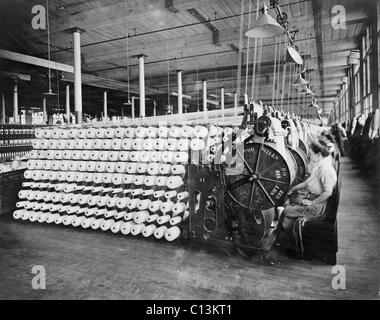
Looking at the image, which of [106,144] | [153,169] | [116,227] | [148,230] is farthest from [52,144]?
[148,230]

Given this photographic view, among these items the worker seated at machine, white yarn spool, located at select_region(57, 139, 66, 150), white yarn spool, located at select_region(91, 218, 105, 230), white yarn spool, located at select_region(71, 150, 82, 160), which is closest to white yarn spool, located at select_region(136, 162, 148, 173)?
white yarn spool, located at select_region(91, 218, 105, 230)

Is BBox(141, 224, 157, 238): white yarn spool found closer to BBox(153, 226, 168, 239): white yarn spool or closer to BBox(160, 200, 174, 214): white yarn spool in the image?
BBox(153, 226, 168, 239): white yarn spool

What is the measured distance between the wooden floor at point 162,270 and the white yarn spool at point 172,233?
0.40ft

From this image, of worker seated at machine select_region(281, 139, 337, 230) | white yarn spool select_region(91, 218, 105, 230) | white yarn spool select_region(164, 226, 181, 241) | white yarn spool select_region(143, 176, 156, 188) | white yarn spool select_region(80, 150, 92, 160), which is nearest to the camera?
worker seated at machine select_region(281, 139, 337, 230)

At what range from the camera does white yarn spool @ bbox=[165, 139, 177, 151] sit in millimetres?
4715

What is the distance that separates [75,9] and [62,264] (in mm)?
6283

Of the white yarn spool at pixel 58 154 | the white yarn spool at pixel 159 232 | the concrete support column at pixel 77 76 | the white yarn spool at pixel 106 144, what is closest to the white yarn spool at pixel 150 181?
the white yarn spool at pixel 159 232

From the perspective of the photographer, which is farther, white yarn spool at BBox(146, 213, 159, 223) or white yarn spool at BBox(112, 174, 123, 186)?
white yarn spool at BBox(112, 174, 123, 186)

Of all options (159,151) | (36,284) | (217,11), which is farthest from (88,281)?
(217,11)

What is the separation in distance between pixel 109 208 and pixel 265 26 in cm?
361

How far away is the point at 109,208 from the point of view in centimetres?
522

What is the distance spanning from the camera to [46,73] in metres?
12.3

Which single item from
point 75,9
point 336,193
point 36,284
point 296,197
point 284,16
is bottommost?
point 36,284

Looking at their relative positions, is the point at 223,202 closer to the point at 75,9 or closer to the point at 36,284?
the point at 36,284
